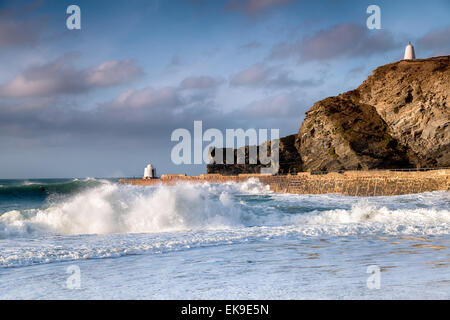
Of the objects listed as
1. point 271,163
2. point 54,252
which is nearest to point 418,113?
point 271,163

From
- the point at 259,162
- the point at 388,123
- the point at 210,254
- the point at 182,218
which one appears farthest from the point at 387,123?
the point at 210,254

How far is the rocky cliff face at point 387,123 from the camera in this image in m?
30.0

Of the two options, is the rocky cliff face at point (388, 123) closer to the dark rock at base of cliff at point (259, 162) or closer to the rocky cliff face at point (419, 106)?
the rocky cliff face at point (419, 106)

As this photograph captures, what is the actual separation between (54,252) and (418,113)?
29585 mm

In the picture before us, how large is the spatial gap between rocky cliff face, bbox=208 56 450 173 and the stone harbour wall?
5.46 m

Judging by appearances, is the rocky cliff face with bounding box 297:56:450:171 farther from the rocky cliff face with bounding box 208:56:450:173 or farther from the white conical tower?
the white conical tower

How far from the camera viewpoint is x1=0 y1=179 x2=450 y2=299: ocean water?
4652 millimetres

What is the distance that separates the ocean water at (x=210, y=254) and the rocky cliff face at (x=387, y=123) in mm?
19309

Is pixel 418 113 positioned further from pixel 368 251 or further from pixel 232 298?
pixel 232 298

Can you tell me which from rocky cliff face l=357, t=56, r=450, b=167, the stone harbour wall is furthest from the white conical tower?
the stone harbour wall

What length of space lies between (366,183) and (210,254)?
19686 millimetres

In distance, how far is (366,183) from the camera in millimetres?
24953

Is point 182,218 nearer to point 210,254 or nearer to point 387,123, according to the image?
point 210,254

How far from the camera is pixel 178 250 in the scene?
7.84 meters
